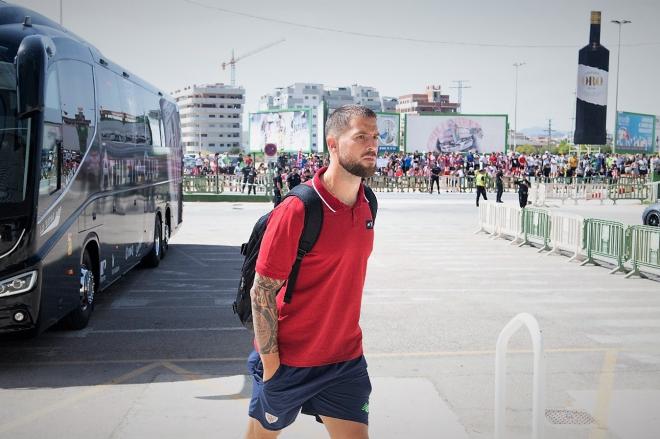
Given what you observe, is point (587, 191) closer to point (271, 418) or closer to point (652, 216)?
point (652, 216)

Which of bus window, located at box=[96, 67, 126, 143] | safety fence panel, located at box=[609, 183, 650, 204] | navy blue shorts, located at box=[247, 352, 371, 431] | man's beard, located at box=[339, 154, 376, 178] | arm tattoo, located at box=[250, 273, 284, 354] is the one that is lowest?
safety fence panel, located at box=[609, 183, 650, 204]

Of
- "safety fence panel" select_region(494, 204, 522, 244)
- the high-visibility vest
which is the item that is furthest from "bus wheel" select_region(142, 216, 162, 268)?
the high-visibility vest

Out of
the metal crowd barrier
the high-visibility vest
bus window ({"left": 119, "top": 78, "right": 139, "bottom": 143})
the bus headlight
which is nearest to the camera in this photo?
the bus headlight

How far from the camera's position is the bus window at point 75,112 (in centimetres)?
908

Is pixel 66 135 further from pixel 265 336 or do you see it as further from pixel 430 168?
pixel 430 168

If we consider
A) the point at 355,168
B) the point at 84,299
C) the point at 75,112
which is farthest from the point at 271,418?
the point at 84,299

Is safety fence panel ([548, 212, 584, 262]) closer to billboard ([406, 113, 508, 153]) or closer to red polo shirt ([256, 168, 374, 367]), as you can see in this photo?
red polo shirt ([256, 168, 374, 367])

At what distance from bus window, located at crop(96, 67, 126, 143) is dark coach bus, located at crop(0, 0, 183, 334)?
15mm

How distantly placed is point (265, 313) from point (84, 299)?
6890 millimetres

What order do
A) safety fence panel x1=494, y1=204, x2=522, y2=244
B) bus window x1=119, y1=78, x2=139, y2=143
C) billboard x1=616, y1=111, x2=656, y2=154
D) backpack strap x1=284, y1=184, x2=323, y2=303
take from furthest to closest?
1. billboard x1=616, y1=111, x2=656, y2=154
2. safety fence panel x1=494, y1=204, x2=522, y2=244
3. bus window x1=119, y1=78, x2=139, y2=143
4. backpack strap x1=284, y1=184, x2=323, y2=303

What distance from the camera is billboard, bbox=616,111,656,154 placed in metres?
73.2

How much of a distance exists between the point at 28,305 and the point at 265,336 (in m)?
4.82

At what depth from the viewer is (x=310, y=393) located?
153 inches

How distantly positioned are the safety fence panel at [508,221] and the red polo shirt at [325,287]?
17.1 metres
